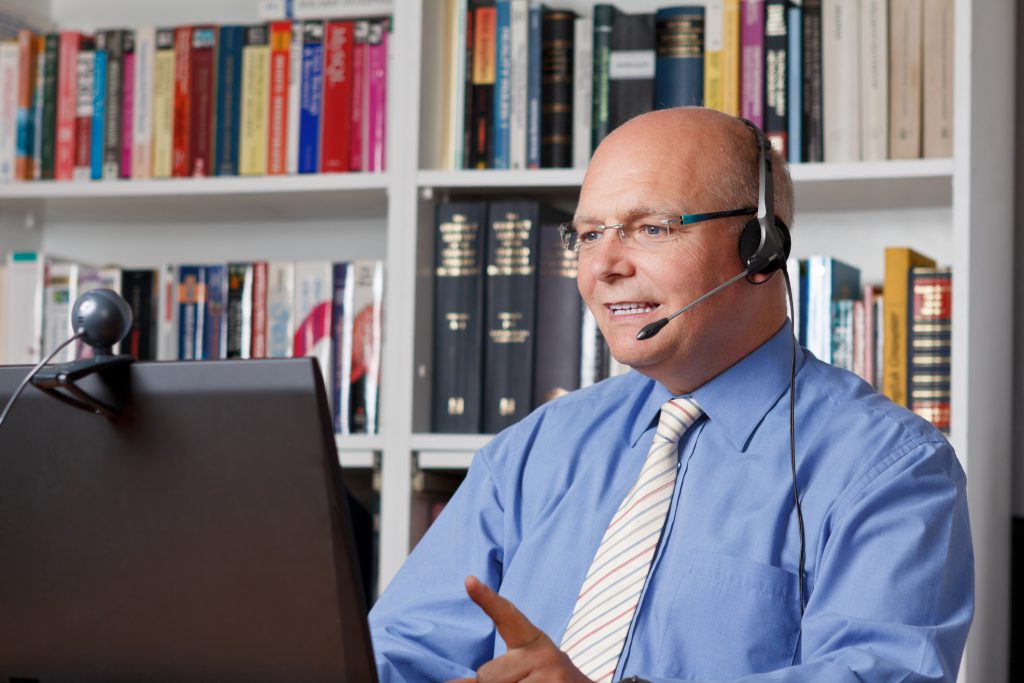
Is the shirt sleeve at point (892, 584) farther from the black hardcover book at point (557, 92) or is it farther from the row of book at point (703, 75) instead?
the black hardcover book at point (557, 92)

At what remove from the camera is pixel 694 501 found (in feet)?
4.49

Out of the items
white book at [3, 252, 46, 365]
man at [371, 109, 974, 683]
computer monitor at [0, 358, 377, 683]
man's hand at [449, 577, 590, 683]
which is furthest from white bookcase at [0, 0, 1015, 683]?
computer monitor at [0, 358, 377, 683]

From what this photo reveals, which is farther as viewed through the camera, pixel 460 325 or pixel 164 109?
pixel 164 109

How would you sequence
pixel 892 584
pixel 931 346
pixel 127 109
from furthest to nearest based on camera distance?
pixel 127 109, pixel 931 346, pixel 892 584

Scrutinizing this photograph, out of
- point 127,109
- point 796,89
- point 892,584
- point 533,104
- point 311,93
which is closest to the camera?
point 892,584

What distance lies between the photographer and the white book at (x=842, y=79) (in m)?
2.02

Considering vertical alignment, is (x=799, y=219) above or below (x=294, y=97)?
below

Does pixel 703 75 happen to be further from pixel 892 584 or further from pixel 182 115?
pixel 892 584

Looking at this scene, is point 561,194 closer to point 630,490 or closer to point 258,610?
point 630,490

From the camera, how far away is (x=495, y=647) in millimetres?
1420

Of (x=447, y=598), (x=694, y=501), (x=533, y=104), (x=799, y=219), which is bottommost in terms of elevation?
(x=447, y=598)

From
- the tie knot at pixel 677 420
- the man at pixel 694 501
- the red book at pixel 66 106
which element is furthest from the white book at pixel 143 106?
the tie knot at pixel 677 420

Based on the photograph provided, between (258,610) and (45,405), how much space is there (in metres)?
0.23

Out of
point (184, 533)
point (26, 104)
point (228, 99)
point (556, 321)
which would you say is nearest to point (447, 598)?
point (184, 533)
